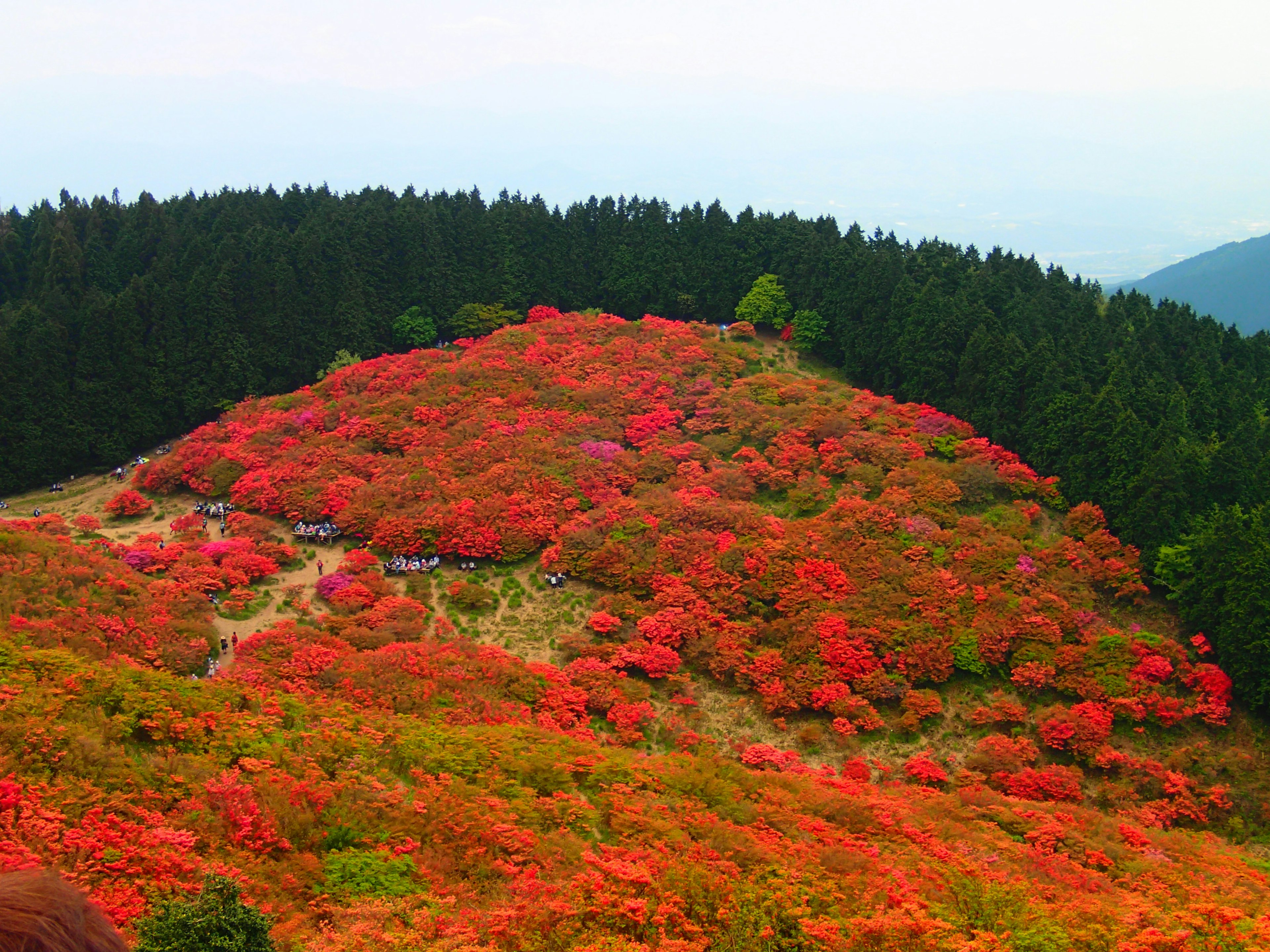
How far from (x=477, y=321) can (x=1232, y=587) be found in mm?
41335

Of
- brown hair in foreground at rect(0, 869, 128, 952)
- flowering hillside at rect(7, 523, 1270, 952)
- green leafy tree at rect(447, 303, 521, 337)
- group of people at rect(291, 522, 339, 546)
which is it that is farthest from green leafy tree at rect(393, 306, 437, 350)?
brown hair in foreground at rect(0, 869, 128, 952)

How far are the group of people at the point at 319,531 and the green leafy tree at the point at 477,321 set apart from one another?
21.7 meters

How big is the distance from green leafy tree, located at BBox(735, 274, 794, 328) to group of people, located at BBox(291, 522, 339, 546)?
2766 centimetres

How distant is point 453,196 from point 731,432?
107 feet

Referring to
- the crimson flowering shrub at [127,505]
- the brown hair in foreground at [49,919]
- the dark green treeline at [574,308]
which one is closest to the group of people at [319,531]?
the crimson flowering shrub at [127,505]

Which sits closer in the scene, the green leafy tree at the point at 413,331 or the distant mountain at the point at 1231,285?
the green leafy tree at the point at 413,331

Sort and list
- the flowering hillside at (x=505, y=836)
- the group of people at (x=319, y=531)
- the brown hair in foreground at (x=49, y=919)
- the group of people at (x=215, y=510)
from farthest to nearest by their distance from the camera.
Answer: the group of people at (x=215, y=510) < the group of people at (x=319, y=531) < the flowering hillside at (x=505, y=836) < the brown hair in foreground at (x=49, y=919)

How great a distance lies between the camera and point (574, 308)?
57156 mm

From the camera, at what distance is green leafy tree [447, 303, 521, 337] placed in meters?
54.3

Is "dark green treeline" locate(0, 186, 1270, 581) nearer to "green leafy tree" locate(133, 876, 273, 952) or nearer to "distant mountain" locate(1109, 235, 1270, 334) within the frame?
"green leafy tree" locate(133, 876, 273, 952)

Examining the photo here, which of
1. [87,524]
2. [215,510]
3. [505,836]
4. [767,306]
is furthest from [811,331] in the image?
[505,836]

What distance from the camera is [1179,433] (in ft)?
109

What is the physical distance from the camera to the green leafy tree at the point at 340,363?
50250 millimetres

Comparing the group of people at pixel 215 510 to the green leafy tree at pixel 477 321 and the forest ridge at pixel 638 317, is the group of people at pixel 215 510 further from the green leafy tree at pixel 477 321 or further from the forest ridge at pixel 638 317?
the green leafy tree at pixel 477 321
